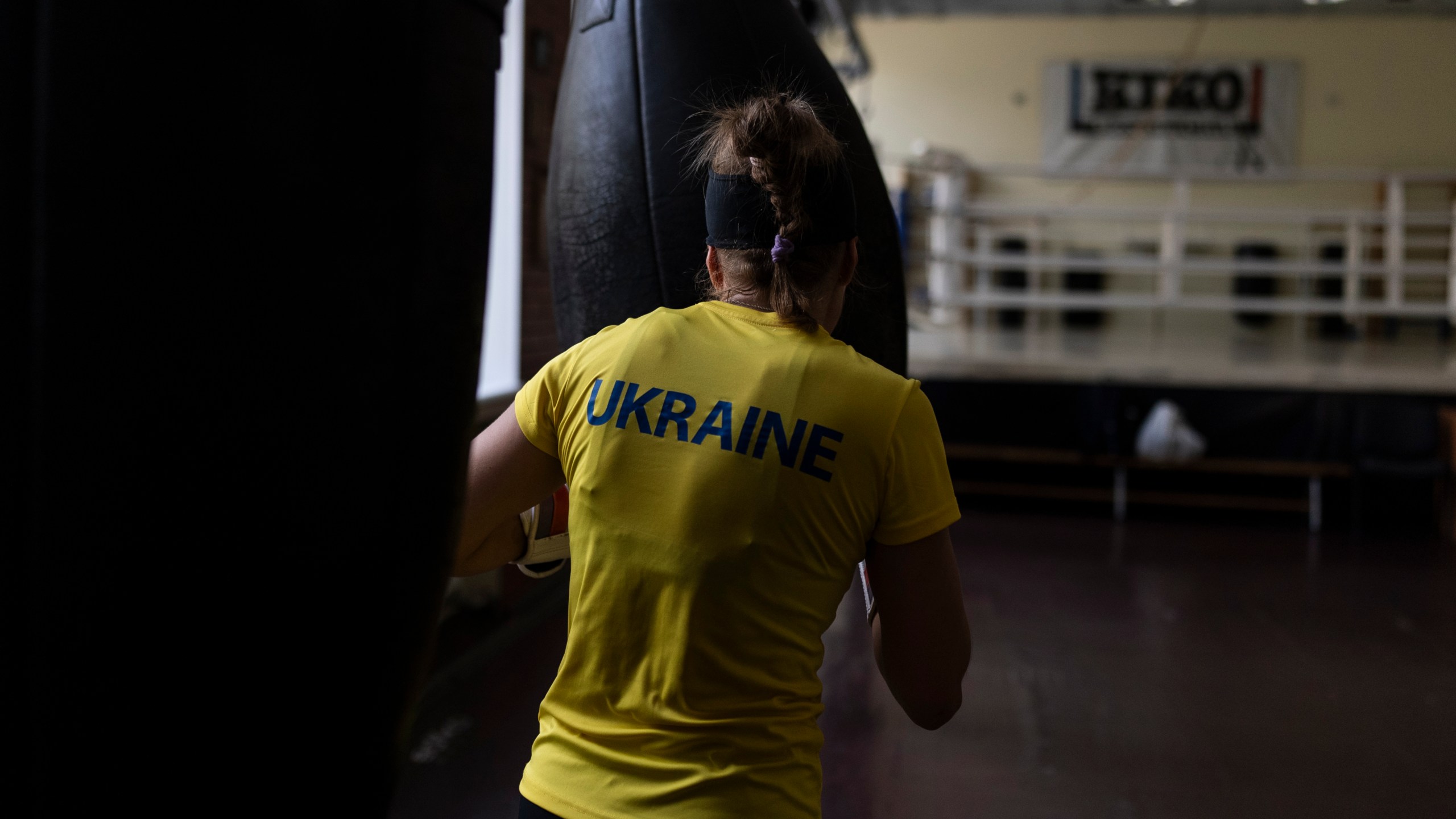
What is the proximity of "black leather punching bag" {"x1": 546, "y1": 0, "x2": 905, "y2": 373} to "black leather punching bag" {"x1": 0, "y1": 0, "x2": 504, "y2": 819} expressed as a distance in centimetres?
44

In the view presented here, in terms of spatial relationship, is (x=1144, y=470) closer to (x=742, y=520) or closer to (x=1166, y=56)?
(x=742, y=520)

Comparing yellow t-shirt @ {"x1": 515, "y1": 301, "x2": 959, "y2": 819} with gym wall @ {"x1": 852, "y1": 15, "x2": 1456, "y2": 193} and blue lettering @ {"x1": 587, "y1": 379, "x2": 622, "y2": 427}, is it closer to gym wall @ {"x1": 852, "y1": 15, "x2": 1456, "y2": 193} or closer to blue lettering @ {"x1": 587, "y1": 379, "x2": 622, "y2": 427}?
blue lettering @ {"x1": 587, "y1": 379, "x2": 622, "y2": 427}

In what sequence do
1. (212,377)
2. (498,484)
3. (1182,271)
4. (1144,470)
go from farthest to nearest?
(1182,271) < (1144,470) < (498,484) < (212,377)

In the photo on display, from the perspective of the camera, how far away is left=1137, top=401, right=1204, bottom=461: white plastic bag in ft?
14.8

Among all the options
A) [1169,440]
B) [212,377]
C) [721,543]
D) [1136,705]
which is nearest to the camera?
[212,377]

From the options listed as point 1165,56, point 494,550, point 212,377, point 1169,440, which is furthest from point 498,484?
point 1165,56

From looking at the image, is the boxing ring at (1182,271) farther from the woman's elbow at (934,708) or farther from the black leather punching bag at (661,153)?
the woman's elbow at (934,708)

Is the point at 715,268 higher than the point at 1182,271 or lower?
lower

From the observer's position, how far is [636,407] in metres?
0.78

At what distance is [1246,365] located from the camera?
491 cm

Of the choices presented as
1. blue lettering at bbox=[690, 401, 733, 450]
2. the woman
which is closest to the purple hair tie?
the woman

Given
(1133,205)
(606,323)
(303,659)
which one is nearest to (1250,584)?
(606,323)

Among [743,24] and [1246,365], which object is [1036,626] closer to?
[1246,365]

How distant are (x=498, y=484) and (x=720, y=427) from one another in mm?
205
